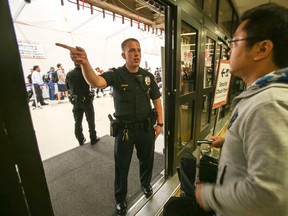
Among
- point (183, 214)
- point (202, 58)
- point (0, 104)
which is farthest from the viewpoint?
point (202, 58)

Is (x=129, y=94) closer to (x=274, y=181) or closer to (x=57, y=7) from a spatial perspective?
(x=274, y=181)

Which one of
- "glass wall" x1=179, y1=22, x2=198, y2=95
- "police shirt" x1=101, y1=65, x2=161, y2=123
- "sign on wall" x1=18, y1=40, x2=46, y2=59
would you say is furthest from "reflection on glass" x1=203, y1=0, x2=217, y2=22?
"sign on wall" x1=18, y1=40, x2=46, y2=59

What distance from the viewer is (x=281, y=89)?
0.54 m

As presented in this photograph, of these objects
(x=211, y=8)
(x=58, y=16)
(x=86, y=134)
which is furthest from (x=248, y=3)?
(x=58, y=16)

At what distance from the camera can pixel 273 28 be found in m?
0.62

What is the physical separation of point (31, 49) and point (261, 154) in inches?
353

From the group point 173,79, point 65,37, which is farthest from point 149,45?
point 173,79

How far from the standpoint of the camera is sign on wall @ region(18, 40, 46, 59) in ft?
22.1

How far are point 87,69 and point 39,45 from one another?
7.99 meters

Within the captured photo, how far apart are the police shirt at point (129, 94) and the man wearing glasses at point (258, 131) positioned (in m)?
0.91

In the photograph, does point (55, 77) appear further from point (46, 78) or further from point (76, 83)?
point (76, 83)

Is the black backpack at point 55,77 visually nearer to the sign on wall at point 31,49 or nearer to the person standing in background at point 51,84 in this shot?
the person standing in background at point 51,84

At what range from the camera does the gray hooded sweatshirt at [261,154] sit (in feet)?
1.61

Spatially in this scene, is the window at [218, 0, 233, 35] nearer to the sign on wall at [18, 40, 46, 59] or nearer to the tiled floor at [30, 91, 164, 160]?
the tiled floor at [30, 91, 164, 160]
